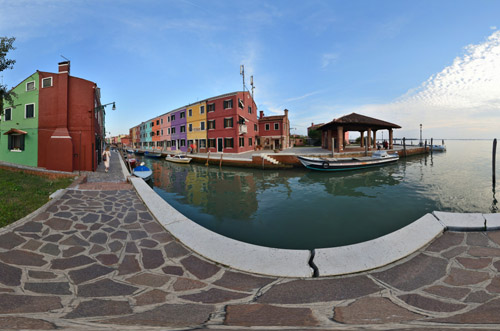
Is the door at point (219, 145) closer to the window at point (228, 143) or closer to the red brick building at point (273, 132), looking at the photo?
the window at point (228, 143)

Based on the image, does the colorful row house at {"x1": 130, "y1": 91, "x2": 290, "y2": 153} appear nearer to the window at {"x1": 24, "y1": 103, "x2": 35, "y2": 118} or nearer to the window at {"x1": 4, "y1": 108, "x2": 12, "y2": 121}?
the window at {"x1": 24, "y1": 103, "x2": 35, "y2": 118}

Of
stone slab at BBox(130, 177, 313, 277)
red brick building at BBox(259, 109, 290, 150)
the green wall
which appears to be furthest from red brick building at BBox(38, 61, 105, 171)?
red brick building at BBox(259, 109, 290, 150)

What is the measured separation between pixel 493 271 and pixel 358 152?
2564cm

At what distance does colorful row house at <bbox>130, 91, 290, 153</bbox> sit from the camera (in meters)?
29.5

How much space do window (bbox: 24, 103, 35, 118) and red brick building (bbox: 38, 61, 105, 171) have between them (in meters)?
0.75

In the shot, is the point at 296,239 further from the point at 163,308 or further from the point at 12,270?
the point at 12,270

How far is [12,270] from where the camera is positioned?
324cm

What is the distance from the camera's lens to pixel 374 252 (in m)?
3.64

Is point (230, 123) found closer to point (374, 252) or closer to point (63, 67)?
point (63, 67)

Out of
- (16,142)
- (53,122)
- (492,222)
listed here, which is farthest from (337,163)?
(16,142)

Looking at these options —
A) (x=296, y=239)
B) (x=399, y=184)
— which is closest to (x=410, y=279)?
(x=296, y=239)

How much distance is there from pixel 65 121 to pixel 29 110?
3.11 meters

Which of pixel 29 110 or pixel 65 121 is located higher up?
pixel 29 110

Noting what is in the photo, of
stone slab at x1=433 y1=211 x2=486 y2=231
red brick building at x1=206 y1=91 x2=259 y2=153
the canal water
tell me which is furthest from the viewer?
red brick building at x1=206 y1=91 x2=259 y2=153
